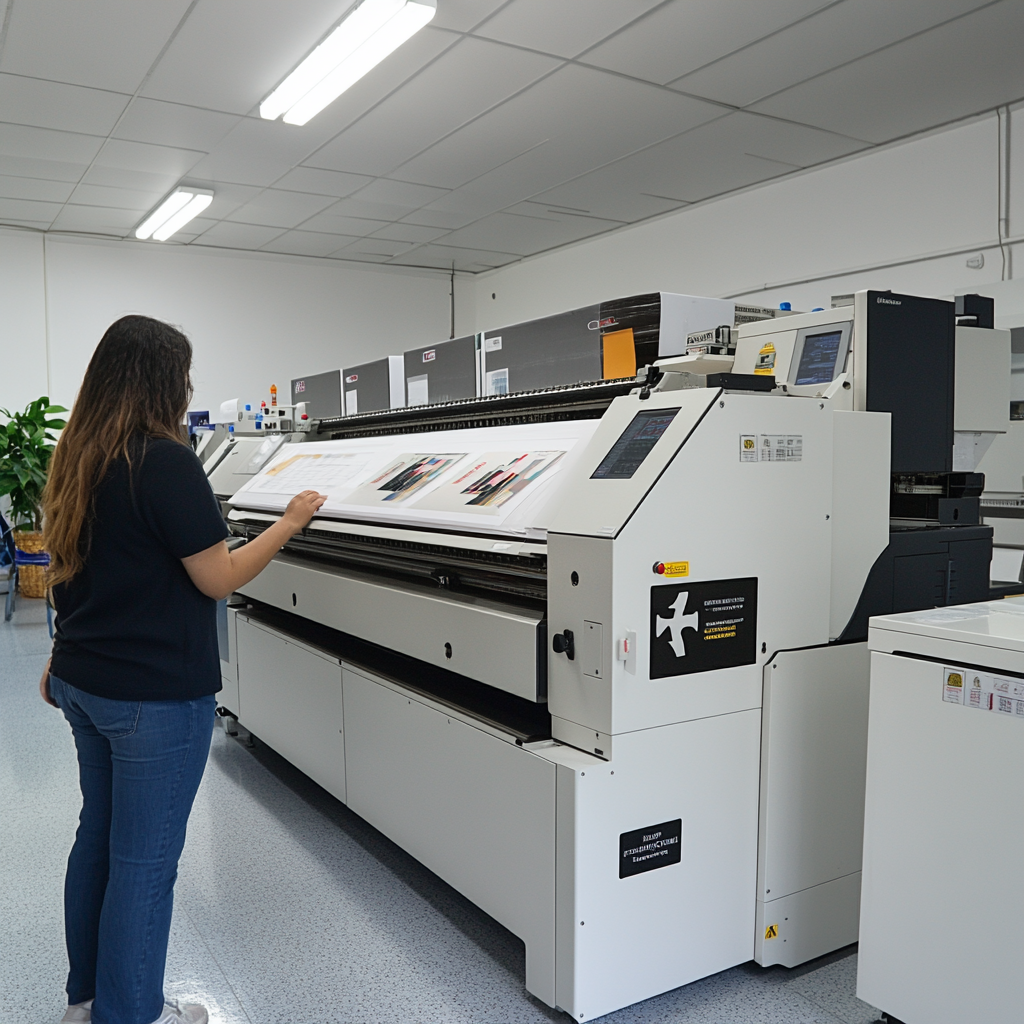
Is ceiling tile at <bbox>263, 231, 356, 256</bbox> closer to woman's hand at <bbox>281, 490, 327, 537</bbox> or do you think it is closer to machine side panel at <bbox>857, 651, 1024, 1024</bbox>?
woman's hand at <bbox>281, 490, 327, 537</bbox>

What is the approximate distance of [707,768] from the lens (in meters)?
1.81

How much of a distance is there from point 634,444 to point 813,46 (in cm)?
294

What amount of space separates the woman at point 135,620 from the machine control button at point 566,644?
62 cm

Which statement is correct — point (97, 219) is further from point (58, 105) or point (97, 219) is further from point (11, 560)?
point (11, 560)

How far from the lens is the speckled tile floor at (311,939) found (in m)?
1.83

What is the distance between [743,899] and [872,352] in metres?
1.25

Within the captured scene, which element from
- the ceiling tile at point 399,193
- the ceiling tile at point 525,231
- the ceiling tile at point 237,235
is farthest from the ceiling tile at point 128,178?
the ceiling tile at point 525,231

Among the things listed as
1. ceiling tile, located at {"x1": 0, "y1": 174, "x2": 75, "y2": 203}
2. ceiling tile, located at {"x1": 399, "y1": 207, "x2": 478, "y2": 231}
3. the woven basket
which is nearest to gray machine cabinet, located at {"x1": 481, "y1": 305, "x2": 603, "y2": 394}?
ceiling tile, located at {"x1": 399, "y1": 207, "x2": 478, "y2": 231}

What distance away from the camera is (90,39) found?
3.69m

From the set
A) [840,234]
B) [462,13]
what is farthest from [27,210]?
[840,234]

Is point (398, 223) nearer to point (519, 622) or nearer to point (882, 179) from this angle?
point (882, 179)

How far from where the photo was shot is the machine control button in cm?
172

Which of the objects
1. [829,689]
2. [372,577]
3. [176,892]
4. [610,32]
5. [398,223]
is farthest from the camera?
[398,223]

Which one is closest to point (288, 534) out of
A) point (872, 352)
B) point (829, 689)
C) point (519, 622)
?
point (519, 622)
